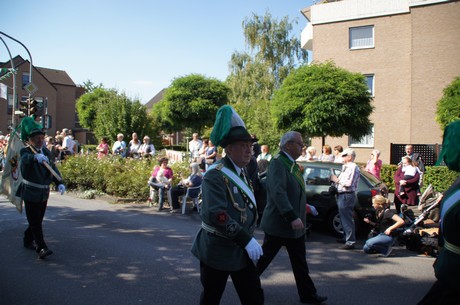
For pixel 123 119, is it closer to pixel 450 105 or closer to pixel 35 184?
pixel 450 105

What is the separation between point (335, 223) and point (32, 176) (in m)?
5.84

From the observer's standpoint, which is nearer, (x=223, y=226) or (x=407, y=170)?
(x=223, y=226)

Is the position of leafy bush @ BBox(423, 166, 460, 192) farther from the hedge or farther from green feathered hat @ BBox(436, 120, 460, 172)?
green feathered hat @ BBox(436, 120, 460, 172)

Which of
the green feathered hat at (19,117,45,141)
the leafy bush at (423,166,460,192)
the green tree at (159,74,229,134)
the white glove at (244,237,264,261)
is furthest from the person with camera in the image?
the green tree at (159,74,229,134)

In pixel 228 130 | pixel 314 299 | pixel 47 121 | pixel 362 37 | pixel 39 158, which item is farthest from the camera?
pixel 362 37

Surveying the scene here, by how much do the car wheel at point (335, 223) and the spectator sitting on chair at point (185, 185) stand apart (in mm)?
3517

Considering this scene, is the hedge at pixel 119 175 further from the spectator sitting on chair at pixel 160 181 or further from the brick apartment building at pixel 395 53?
the brick apartment building at pixel 395 53

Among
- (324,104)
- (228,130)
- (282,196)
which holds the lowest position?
(282,196)

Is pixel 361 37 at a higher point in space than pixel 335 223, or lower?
higher

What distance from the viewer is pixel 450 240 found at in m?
2.79

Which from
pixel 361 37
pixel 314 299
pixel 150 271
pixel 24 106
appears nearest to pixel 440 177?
pixel 314 299

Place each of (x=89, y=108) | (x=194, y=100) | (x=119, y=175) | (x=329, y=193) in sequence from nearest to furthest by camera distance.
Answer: (x=329, y=193) < (x=119, y=175) < (x=194, y=100) < (x=89, y=108)

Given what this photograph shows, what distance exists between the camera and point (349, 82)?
16.6 meters

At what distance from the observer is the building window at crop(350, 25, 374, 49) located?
81.3 feet
